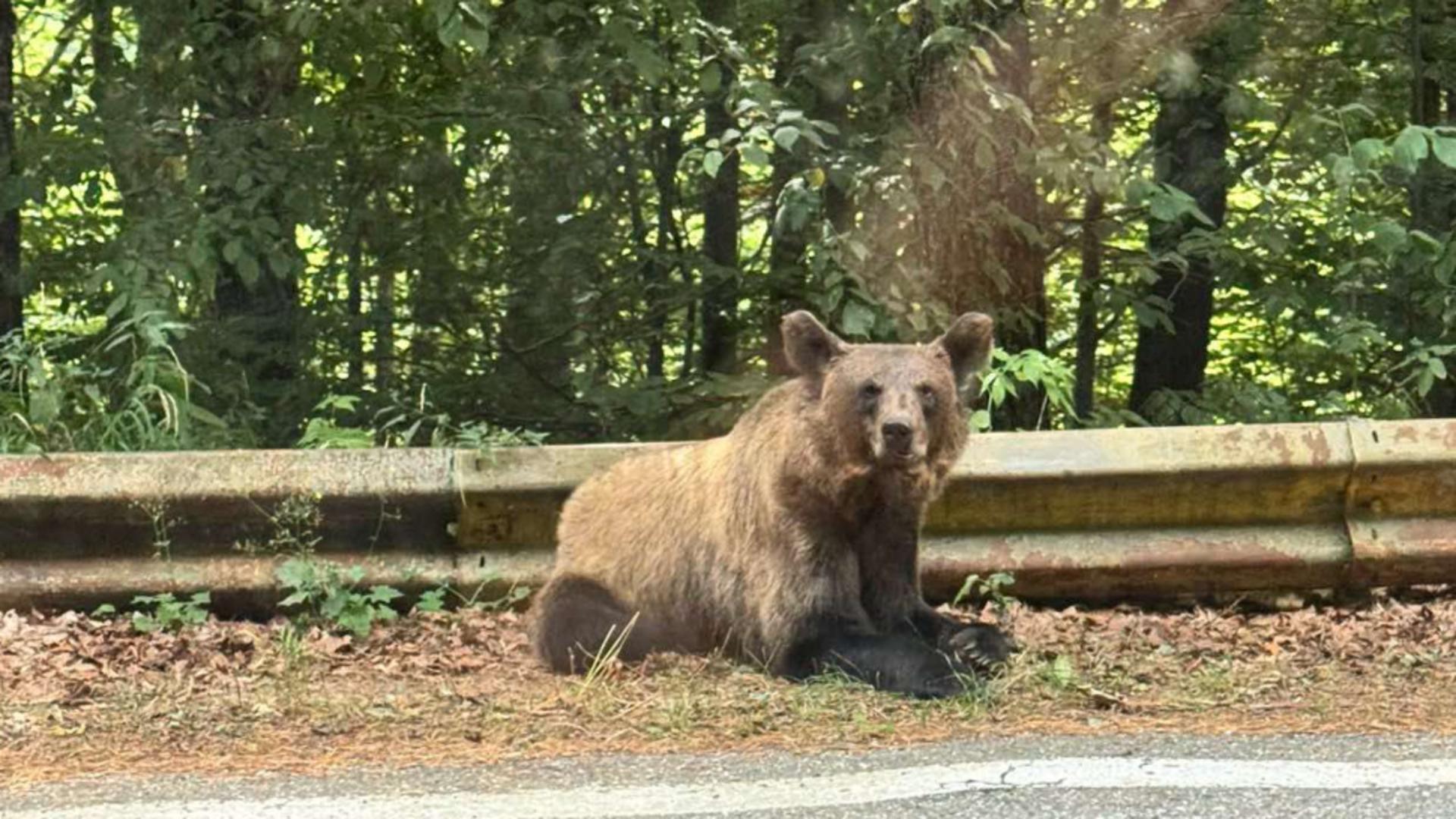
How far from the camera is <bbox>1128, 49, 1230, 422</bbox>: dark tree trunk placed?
906cm

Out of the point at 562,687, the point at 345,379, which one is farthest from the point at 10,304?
the point at 562,687

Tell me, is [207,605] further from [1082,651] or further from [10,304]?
[10,304]

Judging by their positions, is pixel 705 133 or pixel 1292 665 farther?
pixel 705 133

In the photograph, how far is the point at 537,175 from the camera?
29.9 ft

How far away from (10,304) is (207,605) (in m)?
3.62

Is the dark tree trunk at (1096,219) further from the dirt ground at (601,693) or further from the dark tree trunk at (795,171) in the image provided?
the dirt ground at (601,693)

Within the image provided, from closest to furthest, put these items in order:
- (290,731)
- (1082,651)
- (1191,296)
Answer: (290,731), (1082,651), (1191,296)

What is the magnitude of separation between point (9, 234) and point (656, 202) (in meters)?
3.42

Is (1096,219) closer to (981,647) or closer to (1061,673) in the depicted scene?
(981,647)

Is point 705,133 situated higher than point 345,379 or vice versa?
point 705,133

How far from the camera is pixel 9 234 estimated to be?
8.39m

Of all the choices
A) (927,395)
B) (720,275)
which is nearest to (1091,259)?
(720,275)

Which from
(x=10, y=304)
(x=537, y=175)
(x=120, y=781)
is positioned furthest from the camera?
(x=537, y=175)

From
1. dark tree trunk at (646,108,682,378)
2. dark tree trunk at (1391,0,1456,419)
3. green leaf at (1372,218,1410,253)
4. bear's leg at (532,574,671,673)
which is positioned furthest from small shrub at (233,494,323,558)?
dark tree trunk at (1391,0,1456,419)
